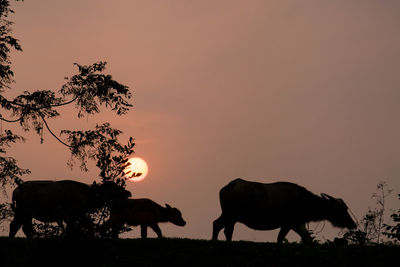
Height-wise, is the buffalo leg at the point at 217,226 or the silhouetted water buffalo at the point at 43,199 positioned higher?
the silhouetted water buffalo at the point at 43,199

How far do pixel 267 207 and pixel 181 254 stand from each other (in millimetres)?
6935

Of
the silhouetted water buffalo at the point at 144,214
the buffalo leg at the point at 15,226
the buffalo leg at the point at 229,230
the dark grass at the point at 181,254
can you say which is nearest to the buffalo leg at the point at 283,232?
the buffalo leg at the point at 229,230

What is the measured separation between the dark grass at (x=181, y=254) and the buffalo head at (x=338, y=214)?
573cm

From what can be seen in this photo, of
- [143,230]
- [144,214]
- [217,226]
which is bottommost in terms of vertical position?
[217,226]

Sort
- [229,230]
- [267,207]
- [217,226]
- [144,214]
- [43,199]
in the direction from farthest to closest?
[144,214]
[43,199]
[267,207]
[217,226]
[229,230]

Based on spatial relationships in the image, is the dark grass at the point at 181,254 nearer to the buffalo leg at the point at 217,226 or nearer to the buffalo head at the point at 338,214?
the buffalo leg at the point at 217,226

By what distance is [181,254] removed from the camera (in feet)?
49.2

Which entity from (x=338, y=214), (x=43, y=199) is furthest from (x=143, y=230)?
(x=338, y=214)

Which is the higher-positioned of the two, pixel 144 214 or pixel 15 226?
pixel 144 214

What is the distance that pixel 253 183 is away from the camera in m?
21.7

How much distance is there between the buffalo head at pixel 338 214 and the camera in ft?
72.7

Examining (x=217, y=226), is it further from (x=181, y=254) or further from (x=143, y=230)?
(x=143, y=230)

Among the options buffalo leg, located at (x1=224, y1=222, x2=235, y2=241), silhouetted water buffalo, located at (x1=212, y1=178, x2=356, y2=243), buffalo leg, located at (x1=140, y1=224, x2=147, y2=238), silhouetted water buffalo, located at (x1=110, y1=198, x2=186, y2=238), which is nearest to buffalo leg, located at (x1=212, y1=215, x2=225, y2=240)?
silhouetted water buffalo, located at (x1=212, y1=178, x2=356, y2=243)

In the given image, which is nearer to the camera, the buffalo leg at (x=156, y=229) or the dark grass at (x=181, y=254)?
the dark grass at (x=181, y=254)
